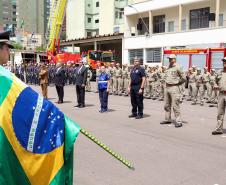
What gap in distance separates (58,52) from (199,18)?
45.0 ft

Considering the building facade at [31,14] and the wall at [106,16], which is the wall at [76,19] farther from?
the building facade at [31,14]

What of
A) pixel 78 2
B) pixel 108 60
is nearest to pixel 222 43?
pixel 108 60

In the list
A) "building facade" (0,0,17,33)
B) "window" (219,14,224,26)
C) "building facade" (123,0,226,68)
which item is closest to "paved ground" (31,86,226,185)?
"building facade" (123,0,226,68)

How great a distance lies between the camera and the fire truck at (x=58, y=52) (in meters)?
33.7

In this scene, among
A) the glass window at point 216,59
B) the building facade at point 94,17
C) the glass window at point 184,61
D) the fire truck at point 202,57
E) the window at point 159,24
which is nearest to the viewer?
the glass window at point 216,59

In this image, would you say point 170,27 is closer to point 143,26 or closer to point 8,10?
point 143,26

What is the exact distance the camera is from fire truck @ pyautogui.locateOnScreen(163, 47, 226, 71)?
2217 cm

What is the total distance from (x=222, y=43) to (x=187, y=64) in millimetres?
7358

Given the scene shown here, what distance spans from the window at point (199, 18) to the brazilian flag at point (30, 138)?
112ft

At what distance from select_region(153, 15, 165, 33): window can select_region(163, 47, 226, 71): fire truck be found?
15.8m

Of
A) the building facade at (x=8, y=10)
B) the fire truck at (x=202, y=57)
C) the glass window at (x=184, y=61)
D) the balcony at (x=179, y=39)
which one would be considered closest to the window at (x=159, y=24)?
the balcony at (x=179, y=39)

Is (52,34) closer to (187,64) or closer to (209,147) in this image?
(187,64)

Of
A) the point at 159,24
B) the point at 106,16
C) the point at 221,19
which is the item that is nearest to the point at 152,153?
the point at 221,19

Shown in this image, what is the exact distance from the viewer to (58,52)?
37.4m
